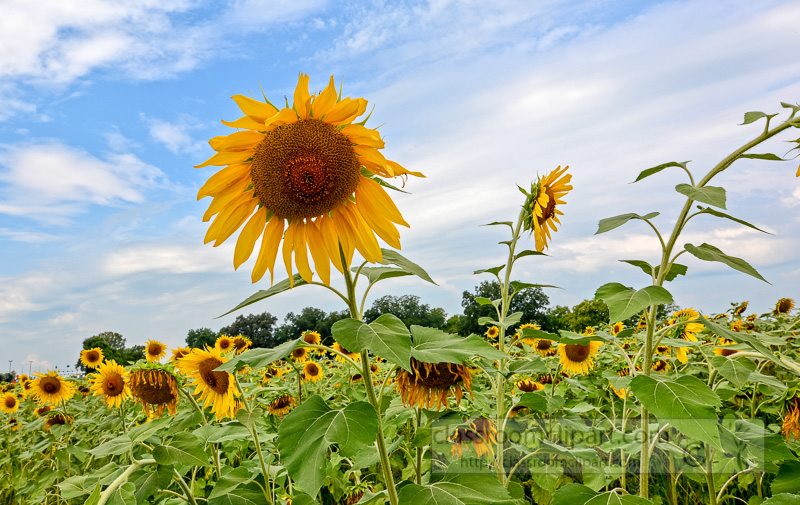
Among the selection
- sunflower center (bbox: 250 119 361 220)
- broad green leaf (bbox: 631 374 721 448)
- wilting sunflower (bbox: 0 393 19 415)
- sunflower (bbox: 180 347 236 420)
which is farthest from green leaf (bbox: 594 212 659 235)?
wilting sunflower (bbox: 0 393 19 415)

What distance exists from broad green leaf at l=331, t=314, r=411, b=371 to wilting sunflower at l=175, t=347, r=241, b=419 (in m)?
1.83

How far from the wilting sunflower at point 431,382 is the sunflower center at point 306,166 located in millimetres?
624

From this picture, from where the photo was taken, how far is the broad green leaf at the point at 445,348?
46.4 inches

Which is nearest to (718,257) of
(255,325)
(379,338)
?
(379,338)

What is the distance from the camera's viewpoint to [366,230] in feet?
4.91

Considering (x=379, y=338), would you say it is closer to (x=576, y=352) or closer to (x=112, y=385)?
(x=576, y=352)

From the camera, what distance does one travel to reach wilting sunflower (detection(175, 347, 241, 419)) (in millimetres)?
2746

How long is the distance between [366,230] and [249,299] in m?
0.40

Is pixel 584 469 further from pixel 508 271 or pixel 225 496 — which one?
pixel 225 496

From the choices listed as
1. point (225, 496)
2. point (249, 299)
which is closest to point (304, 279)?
point (249, 299)

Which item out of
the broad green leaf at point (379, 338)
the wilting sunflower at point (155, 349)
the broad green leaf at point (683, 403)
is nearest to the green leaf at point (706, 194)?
the broad green leaf at point (683, 403)

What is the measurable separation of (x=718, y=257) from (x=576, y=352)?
262cm

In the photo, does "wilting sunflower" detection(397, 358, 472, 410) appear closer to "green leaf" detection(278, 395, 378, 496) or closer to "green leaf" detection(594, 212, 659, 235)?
"green leaf" detection(278, 395, 378, 496)

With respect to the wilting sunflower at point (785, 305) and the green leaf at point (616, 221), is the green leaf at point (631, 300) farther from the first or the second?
the wilting sunflower at point (785, 305)
